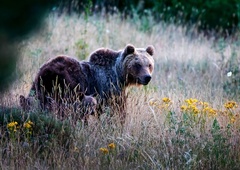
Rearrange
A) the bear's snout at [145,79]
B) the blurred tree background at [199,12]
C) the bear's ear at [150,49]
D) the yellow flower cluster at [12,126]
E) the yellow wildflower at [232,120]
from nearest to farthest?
the yellow flower cluster at [12,126] < the yellow wildflower at [232,120] < the bear's snout at [145,79] < the bear's ear at [150,49] < the blurred tree background at [199,12]

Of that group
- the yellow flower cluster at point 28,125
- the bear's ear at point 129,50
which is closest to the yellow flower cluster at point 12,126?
the yellow flower cluster at point 28,125

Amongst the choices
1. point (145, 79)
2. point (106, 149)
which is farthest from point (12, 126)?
point (145, 79)

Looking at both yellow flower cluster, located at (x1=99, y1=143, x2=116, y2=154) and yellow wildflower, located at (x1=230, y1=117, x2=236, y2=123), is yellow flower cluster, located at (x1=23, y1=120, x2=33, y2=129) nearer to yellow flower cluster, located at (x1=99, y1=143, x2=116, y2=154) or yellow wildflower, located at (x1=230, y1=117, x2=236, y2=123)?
yellow flower cluster, located at (x1=99, y1=143, x2=116, y2=154)

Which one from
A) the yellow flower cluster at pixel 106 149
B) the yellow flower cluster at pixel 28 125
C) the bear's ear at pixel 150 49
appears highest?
the bear's ear at pixel 150 49

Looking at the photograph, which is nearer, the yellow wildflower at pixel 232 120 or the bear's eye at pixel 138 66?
the yellow wildflower at pixel 232 120

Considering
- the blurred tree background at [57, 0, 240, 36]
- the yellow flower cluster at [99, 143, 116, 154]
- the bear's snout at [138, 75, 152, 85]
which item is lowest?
the yellow flower cluster at [99, 143, 116, 154]

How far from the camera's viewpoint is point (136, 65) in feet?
24.9

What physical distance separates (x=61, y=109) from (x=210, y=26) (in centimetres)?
991

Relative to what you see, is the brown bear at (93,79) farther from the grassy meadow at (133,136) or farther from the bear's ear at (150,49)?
the grassy meadow at (133,136)

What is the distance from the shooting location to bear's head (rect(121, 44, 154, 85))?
7.53 meters

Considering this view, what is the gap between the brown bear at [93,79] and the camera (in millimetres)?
7109

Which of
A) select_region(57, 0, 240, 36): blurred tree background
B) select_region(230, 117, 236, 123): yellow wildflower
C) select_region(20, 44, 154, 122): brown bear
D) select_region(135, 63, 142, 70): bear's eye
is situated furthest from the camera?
select_region(57, 0, 240, 36): blurred tree background

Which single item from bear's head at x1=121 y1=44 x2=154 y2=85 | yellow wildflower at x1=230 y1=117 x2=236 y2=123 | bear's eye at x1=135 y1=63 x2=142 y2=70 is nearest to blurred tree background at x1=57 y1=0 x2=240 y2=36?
bear's head at x1=121 y1=44 x2=154 y2=85

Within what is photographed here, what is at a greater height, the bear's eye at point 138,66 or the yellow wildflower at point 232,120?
the bear's eye at point 138,66
